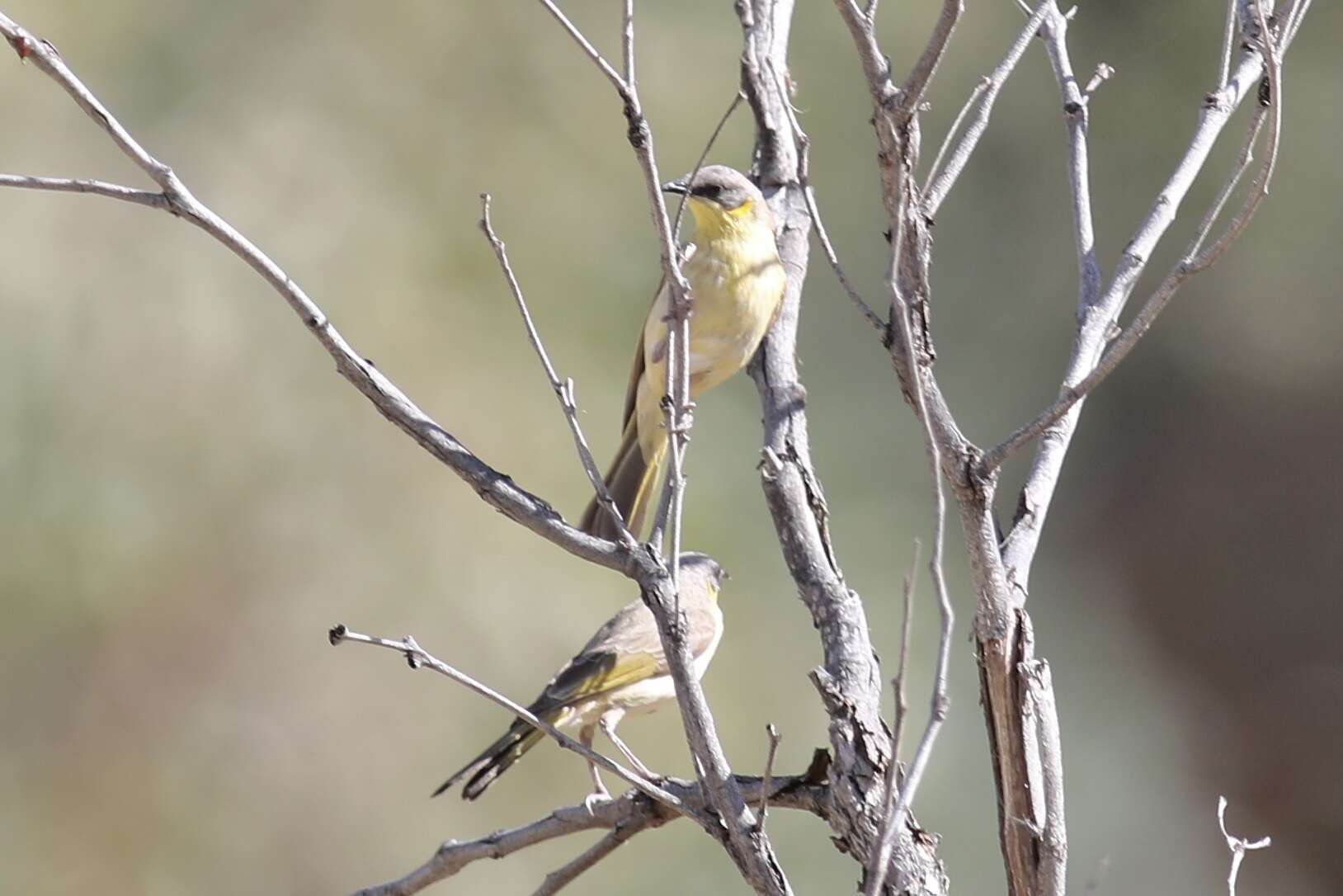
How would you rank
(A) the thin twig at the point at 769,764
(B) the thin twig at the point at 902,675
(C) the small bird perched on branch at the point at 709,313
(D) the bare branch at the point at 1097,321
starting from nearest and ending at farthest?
(B) the thin twig at the point at 902,675 < (A) the thin twig at the point at 769,764 < (D) the bare branch at the point at 1097,321 < (C) the small bird perched on branch at the point at 709,313

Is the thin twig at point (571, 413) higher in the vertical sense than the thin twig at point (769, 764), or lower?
higher

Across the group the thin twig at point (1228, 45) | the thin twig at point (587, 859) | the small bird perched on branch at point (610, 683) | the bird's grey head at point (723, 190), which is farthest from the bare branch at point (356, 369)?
the small bird perched on branch at point (610, 683)

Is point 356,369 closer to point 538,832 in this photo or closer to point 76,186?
point 76,186

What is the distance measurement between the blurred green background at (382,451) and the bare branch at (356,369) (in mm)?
5834

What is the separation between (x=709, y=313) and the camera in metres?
3.95

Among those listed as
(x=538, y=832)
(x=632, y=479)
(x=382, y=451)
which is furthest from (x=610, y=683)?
(x=382, y=451)

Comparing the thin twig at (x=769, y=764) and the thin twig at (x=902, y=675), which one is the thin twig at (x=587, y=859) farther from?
the thin twig at (x=902, y=675)

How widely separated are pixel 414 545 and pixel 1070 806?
19.4 feet

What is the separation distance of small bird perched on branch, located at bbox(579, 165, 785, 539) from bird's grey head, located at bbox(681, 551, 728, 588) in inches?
47.5

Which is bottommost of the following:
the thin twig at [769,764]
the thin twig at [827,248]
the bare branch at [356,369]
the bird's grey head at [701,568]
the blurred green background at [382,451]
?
the thin twig at [769,764]

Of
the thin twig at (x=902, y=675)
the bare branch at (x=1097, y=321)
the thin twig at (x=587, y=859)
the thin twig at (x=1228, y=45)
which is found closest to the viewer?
the thin twig at (x=902, y=675)

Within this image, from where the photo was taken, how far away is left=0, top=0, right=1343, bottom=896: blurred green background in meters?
8.57

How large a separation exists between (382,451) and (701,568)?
382 cm

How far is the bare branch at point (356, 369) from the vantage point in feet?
7.18
